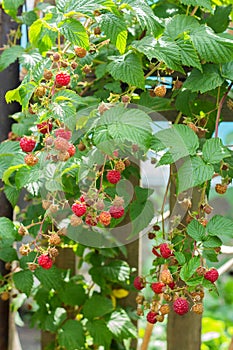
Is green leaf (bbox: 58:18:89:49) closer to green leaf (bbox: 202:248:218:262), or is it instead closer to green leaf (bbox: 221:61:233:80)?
green leaf (bbox: 221:61:233:80)

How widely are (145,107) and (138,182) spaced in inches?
14.3

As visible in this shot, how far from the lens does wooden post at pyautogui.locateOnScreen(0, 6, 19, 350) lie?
156 centimetres

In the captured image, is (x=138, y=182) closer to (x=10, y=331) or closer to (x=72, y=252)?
(x=72, y=252)

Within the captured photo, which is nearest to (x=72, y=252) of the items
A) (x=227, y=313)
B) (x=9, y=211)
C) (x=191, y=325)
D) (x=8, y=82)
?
(x=9, y=211)

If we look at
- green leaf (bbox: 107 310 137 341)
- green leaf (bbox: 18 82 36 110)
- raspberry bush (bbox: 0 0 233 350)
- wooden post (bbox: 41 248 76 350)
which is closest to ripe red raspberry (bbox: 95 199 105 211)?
raspberry bush (bbox: 0 0 233 350)

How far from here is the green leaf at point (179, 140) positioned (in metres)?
0.98

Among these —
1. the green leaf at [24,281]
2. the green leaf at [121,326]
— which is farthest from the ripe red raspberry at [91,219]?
the green leaf at [121,326]

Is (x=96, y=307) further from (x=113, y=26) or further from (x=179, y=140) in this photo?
(x=113, y=26)

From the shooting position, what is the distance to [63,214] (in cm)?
134

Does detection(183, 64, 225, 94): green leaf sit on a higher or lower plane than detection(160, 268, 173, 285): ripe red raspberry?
higher

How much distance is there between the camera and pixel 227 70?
43.0 inches

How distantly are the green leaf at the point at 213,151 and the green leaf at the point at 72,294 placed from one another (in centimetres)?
66

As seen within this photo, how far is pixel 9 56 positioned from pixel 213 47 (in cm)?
50

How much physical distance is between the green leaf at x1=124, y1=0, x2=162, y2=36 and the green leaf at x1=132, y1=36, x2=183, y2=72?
3cm
